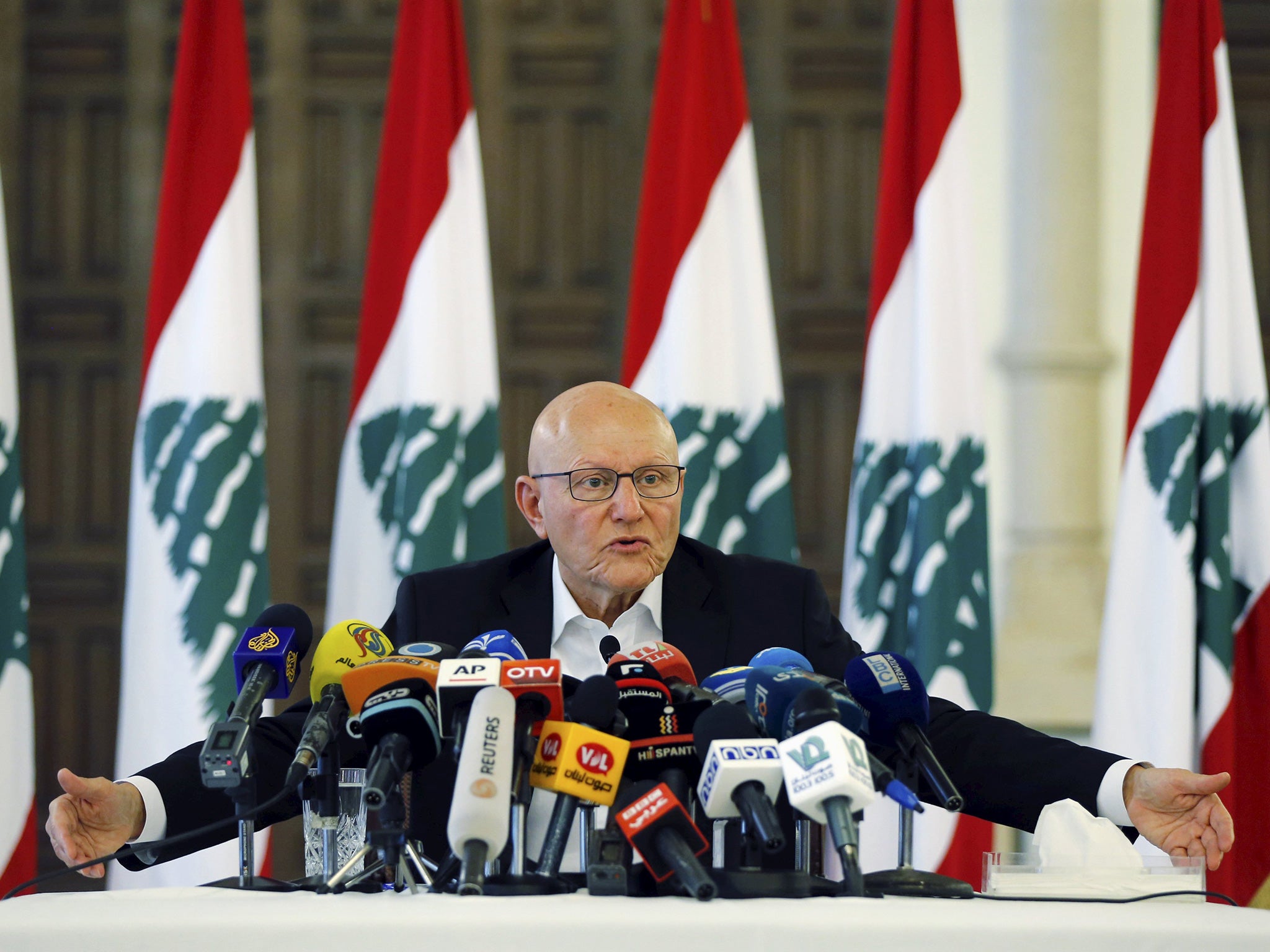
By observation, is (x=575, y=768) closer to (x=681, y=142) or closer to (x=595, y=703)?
(x=595, y=703)

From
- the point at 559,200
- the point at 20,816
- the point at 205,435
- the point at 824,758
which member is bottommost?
the point at 20,816

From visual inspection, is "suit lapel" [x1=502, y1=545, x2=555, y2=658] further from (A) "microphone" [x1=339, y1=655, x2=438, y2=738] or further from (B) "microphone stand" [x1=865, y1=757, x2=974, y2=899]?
(B) "microphone stand" [x1=865, y1=757, x2=974, y2=899]

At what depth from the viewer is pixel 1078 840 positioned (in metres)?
1.77

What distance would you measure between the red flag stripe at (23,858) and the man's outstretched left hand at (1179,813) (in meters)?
3.13

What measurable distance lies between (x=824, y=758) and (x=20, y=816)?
3119 millimetres

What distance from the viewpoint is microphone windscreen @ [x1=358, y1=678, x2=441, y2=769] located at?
1474 millimetres

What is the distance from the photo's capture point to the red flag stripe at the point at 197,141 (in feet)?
12.6

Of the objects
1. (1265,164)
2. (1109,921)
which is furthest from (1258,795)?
(1109,921)

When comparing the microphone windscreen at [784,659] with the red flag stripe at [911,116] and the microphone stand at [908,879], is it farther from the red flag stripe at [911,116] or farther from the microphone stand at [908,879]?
the red flag stripe at [911,116]

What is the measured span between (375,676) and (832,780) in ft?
2.00

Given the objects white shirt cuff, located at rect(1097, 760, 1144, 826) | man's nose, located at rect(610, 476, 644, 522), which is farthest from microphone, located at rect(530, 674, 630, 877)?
man's nose, located at rect(610, 476, 644, 522)

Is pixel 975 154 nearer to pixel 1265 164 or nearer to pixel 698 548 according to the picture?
pixel 1265 164

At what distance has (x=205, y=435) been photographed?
3736 millimetres

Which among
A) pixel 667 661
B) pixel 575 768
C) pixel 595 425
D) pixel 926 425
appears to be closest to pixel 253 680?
pixel 575 768
